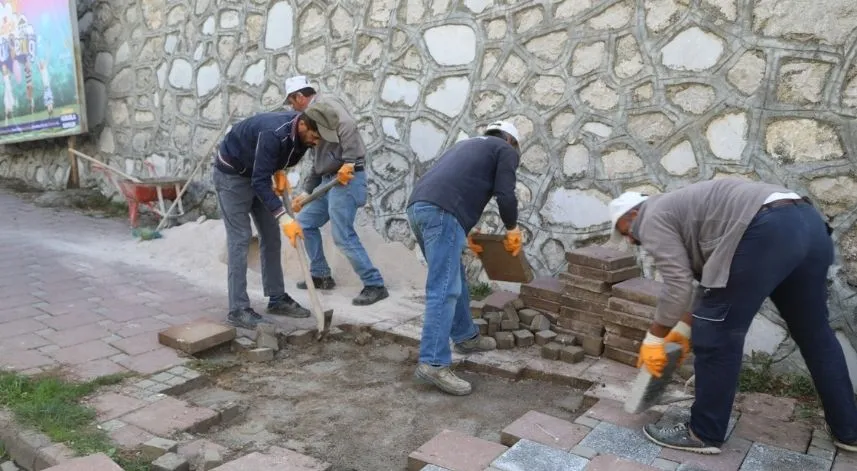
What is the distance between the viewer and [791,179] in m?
4.12

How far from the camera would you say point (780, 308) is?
3.22 meters

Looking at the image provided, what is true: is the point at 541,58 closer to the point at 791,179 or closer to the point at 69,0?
the point at 791,179

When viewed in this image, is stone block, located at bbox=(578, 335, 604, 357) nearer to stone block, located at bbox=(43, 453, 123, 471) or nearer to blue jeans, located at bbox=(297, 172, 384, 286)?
blue jeans, located at bbox=(297, 172, 384, 286)

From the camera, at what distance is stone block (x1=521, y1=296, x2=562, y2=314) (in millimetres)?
4668

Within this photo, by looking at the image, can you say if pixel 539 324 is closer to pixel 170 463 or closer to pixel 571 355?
pixel 571 355

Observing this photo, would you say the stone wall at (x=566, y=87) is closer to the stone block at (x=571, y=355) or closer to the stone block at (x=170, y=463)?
the stone block at (x=571, y=355)

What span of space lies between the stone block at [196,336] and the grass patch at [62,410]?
0.45 metres

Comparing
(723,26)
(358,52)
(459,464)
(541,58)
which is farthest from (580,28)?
(459,464)

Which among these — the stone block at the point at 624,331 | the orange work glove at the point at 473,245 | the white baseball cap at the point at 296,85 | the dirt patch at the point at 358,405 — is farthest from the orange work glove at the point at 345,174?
the stone block at the point at 624,331

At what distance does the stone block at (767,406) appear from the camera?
3.60 metres

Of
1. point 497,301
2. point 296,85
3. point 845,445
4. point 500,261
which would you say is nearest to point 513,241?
point 500,261

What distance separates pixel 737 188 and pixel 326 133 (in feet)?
8.30

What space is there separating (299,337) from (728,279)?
9.10ft

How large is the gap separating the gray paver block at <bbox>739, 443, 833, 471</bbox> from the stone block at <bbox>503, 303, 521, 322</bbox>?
69.8 inches
